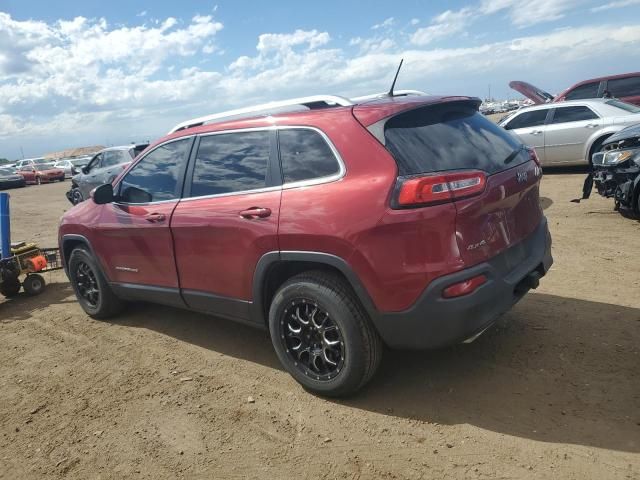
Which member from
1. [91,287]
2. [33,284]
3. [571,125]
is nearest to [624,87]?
[571,125]

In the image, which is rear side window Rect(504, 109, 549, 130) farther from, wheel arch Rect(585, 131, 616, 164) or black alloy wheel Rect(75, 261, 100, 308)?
black alloy wheel Rect(75, 261, 100, 308)

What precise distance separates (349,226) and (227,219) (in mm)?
1016

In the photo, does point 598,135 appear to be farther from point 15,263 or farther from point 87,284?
point 15,263

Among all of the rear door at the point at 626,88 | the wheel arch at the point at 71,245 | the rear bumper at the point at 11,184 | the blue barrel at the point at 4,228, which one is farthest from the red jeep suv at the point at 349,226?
the rear bumper at the point at 11,184

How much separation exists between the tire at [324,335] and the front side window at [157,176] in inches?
55.4

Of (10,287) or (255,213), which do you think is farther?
(10,287)

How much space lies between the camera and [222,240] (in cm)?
349

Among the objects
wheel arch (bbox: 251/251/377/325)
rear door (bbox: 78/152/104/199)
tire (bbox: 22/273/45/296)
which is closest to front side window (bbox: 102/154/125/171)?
rear door (bbox: 78/152/104/199)

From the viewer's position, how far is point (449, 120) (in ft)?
10.4

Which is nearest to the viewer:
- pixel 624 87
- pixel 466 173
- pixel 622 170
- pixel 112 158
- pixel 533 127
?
pixel 466 173

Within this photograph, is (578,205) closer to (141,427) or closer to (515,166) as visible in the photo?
(515,166)

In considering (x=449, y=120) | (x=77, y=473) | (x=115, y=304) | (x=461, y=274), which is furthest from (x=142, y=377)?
(x=449, y=120)

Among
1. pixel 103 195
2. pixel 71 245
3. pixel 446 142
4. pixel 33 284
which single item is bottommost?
pixel 33 284

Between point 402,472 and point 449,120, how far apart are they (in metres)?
2.08
